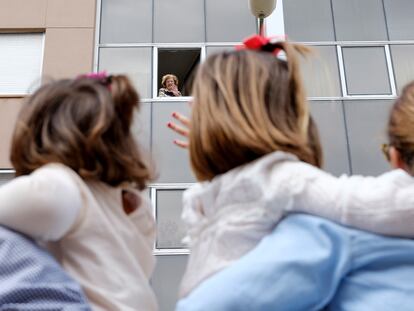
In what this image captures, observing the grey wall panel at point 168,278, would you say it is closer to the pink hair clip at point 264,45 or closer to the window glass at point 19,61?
the window glass at point 19,61

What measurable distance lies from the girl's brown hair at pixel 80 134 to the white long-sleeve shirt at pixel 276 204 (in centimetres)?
36

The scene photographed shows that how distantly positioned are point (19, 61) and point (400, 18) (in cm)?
655

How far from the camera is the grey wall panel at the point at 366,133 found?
8.67 metres

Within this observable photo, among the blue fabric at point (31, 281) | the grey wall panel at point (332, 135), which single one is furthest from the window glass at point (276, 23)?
the blue fabric at point (31, 281)

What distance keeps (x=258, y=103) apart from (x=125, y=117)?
54cm

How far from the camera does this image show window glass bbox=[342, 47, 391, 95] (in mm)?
9180

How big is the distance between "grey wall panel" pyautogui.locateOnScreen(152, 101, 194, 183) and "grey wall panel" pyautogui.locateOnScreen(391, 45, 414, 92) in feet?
11.9

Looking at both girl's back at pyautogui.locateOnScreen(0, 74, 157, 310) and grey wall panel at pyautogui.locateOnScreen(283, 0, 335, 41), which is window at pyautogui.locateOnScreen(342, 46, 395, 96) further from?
girl's back at pyautogui.locateOnScreen(0, 74, 157, 310)

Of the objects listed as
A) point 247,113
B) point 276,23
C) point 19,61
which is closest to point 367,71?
point 276,23

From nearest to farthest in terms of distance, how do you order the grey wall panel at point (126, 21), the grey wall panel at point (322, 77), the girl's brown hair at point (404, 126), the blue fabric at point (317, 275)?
the blue fabric at point (317, 275) → the girl's brown hair at point (404, 126) → the grey wall panel at point (322, 77) → the grey wall panel at point (126, 21)

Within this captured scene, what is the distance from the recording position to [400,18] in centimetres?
963

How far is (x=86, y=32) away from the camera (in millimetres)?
9305

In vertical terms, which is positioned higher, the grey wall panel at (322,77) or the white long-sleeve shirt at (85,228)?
the grey wall panel at (322,77)

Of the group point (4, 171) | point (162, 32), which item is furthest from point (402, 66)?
point (4, 171)
